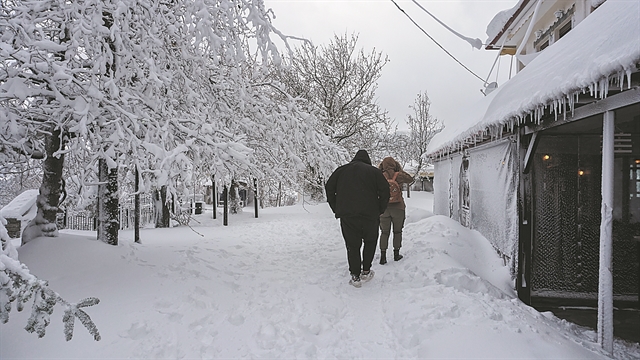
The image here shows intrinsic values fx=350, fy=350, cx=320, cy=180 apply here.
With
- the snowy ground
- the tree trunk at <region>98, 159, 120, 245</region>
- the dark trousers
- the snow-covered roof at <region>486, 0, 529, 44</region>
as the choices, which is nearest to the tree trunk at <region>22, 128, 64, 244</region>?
the snowy ground

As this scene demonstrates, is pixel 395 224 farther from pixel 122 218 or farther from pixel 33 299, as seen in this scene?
pixel 122 218

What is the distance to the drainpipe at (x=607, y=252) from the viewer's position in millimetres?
3559

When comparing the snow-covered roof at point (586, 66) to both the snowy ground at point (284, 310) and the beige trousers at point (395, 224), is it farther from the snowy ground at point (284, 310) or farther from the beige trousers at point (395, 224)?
the snowy ground at point (284, 310)

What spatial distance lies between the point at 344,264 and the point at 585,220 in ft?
13.4

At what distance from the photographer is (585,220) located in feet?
19.0

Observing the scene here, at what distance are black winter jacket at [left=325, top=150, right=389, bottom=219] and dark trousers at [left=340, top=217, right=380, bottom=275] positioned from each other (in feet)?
0.32

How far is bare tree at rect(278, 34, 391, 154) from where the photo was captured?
1781 centimetres

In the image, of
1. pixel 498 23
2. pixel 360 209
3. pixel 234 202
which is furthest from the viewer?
pixel 234 202

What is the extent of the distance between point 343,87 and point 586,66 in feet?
52.6

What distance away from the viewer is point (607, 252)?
11.8ft

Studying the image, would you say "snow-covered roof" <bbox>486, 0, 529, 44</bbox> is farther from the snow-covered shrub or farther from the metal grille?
the snow-covered shrub

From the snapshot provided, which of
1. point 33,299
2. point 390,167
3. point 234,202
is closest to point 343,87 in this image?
point 234,202

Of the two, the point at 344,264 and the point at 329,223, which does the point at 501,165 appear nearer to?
the point at 344,264

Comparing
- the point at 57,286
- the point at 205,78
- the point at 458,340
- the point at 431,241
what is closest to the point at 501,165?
the point at 431,241
